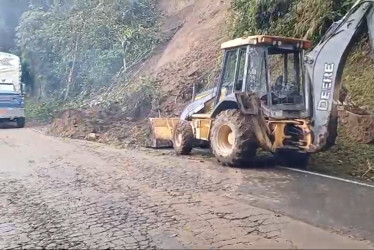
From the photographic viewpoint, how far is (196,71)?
19328 mm

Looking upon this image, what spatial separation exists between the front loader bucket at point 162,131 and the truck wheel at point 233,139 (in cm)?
285

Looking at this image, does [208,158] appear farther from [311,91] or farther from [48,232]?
[48,232]

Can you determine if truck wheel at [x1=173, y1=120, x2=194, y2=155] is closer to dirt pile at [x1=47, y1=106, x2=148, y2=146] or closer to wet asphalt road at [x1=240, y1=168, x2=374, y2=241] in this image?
dirt pile at [x1=47, y1=106, x2=148, y2=146]

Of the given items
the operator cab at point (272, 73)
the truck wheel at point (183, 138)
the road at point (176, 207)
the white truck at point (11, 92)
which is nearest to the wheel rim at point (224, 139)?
the road at point (176, 207)

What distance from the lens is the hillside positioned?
41.0ft

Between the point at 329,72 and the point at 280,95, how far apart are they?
1.37m

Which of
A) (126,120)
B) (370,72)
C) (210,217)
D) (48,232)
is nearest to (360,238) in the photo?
(210,217)

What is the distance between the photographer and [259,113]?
977 cm

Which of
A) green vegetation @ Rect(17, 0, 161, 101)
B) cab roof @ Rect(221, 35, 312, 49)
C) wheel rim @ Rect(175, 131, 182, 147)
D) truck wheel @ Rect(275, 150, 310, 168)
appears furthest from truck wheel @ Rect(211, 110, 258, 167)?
green vegetation @ Rect(17, 0, 161, 101)

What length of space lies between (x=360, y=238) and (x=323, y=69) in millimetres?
4345

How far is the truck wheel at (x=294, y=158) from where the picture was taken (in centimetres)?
1012

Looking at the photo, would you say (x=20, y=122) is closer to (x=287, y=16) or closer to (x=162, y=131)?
(x=162, y=131)

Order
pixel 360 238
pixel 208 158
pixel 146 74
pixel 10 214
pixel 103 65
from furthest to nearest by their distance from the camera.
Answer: pixel 103 65 < pixel 146 74 < pixel 208 158 < pixel 10 214 < pixel 360 238

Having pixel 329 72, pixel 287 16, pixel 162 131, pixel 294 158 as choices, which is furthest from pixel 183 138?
pixel 287 16
